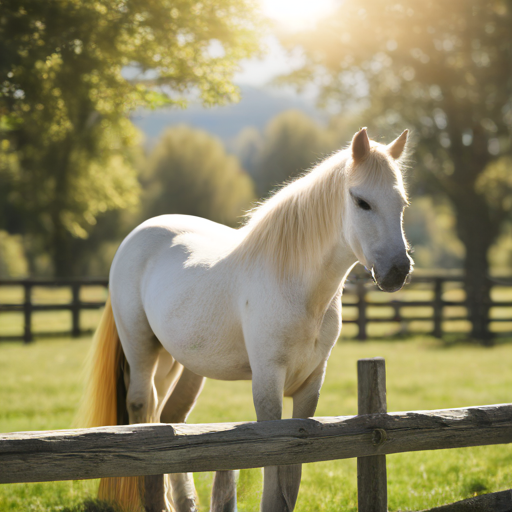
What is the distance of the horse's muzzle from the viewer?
237cm

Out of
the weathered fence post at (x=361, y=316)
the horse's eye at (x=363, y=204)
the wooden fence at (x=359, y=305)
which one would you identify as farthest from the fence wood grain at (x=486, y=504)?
the weathered fence post at (x=361, y=316)

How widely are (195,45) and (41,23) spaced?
4.82 feet

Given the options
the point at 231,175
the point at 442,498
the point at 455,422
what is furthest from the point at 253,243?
the point at 231,175

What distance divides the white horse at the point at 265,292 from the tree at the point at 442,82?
428 inches

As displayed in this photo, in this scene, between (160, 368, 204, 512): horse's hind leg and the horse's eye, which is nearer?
the horse's eye

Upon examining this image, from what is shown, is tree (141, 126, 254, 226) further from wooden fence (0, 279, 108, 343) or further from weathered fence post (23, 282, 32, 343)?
weathered fence post (23, 282, 32, 343)

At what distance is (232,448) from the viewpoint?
2.43 meters

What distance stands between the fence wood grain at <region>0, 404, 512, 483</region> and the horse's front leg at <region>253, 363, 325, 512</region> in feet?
0.66

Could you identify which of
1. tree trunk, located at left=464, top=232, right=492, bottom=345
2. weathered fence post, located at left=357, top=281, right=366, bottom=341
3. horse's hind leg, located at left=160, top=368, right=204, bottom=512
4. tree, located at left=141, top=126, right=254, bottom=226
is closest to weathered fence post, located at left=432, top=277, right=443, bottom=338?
tree trunk, located at left=464, top=232, right=492, bottom=345

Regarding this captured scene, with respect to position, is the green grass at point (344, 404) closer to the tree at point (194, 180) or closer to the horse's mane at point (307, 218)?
the horse's mane at point (307, 218)

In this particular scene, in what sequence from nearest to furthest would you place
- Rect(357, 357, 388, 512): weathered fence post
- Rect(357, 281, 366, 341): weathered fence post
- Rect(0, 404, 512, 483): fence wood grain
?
1. Rect(0, 404, 512, 483): fence wood grain
2. Rect(357, 357, 388, 512): weathered fence post
3. Rect(357, 281, 366, 341): weathered fence post

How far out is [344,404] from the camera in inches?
278

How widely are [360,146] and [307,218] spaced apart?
0.49 metres

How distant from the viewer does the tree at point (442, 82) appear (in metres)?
12.4
